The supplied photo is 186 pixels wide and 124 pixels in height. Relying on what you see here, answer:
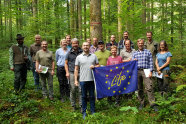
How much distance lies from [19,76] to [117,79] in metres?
4.16

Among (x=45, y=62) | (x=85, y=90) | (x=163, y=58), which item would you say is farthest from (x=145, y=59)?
(x=45, y=62)

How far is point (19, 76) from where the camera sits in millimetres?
6703

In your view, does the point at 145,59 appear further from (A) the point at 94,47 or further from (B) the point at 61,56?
(B) the point at 61,56

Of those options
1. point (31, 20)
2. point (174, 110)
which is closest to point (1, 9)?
point (31, 20)

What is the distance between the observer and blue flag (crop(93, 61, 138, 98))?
5723 millimetres

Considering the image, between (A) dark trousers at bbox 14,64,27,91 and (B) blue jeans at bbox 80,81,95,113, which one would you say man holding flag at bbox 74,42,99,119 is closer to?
(B) blue jeans at bbox 80,81,95,113

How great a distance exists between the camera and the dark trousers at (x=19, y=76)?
6.64 metres

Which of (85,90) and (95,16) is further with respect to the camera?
(95,16)

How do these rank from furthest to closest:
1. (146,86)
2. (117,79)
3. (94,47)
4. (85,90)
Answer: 1. (94,47)
2. (117,79)
3. (146,86)
4. (85,90)

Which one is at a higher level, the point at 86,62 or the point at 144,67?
the point at 86,62

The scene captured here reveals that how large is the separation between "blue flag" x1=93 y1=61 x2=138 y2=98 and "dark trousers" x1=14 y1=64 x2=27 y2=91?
353cm

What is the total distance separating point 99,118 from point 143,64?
8.07 ft

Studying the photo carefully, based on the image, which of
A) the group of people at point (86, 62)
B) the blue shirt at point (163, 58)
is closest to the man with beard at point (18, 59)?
the group of people at point (86, 62)

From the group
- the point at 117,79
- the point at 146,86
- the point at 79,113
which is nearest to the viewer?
the point at 79,113
